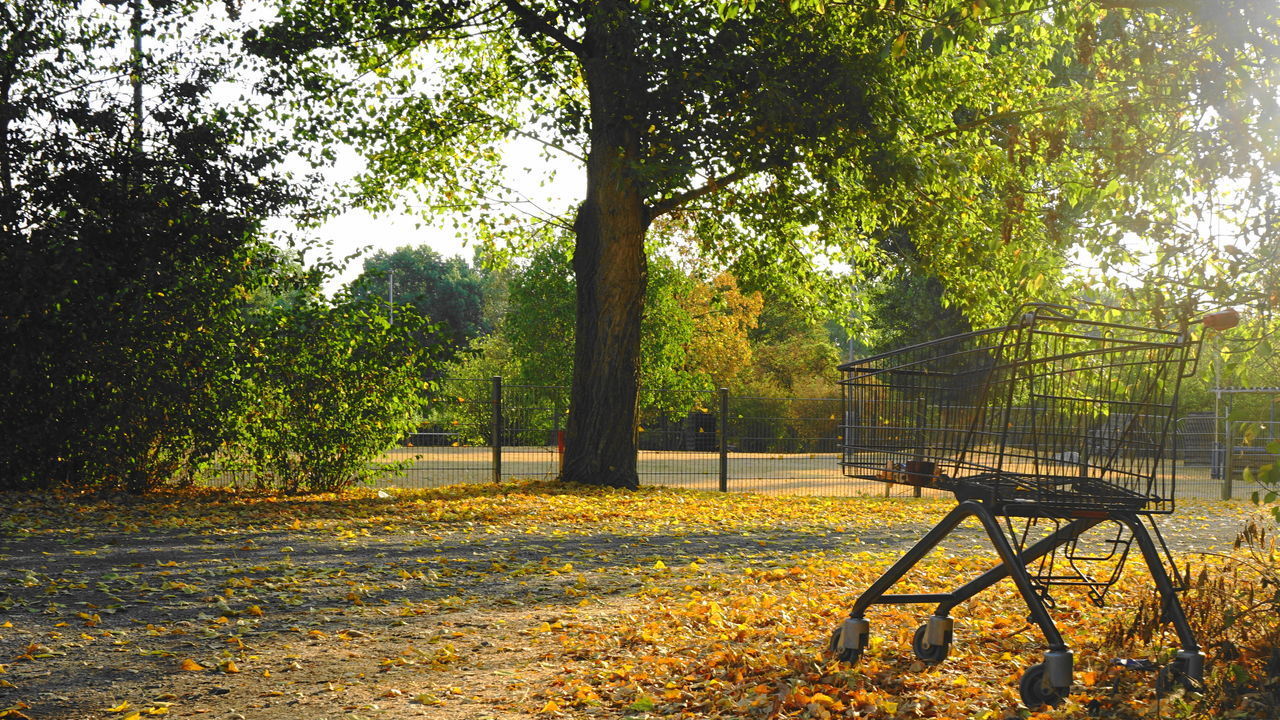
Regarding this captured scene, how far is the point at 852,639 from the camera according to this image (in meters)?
4.84

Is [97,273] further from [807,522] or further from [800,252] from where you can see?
[800,252]

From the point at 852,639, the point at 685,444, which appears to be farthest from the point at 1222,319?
the point at 685,444

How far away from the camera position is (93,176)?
12945 millimetres

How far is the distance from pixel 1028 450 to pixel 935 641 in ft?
3.33

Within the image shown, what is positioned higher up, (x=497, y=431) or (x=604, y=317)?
(x=604, y=317)

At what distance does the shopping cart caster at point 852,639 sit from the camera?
15.9ft

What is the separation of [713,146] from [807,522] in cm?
456

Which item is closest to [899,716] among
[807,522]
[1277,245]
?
[1277,245]

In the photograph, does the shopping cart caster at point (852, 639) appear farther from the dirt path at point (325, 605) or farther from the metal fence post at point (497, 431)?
Answer: the metal fence post at point (497, 431)

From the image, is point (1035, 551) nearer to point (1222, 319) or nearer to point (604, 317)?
point (1222, 319)

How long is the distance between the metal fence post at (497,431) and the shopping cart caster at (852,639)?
10.9 m

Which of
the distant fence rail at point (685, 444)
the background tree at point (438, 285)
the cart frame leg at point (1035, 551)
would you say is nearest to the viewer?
the cart frame leg at point (1035, 551)

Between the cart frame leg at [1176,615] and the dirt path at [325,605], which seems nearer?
the cart frame leg at [1176,615]

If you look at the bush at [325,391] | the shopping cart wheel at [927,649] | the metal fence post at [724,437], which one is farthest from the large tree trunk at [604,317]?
the shopping cart wheel at [927,649]
